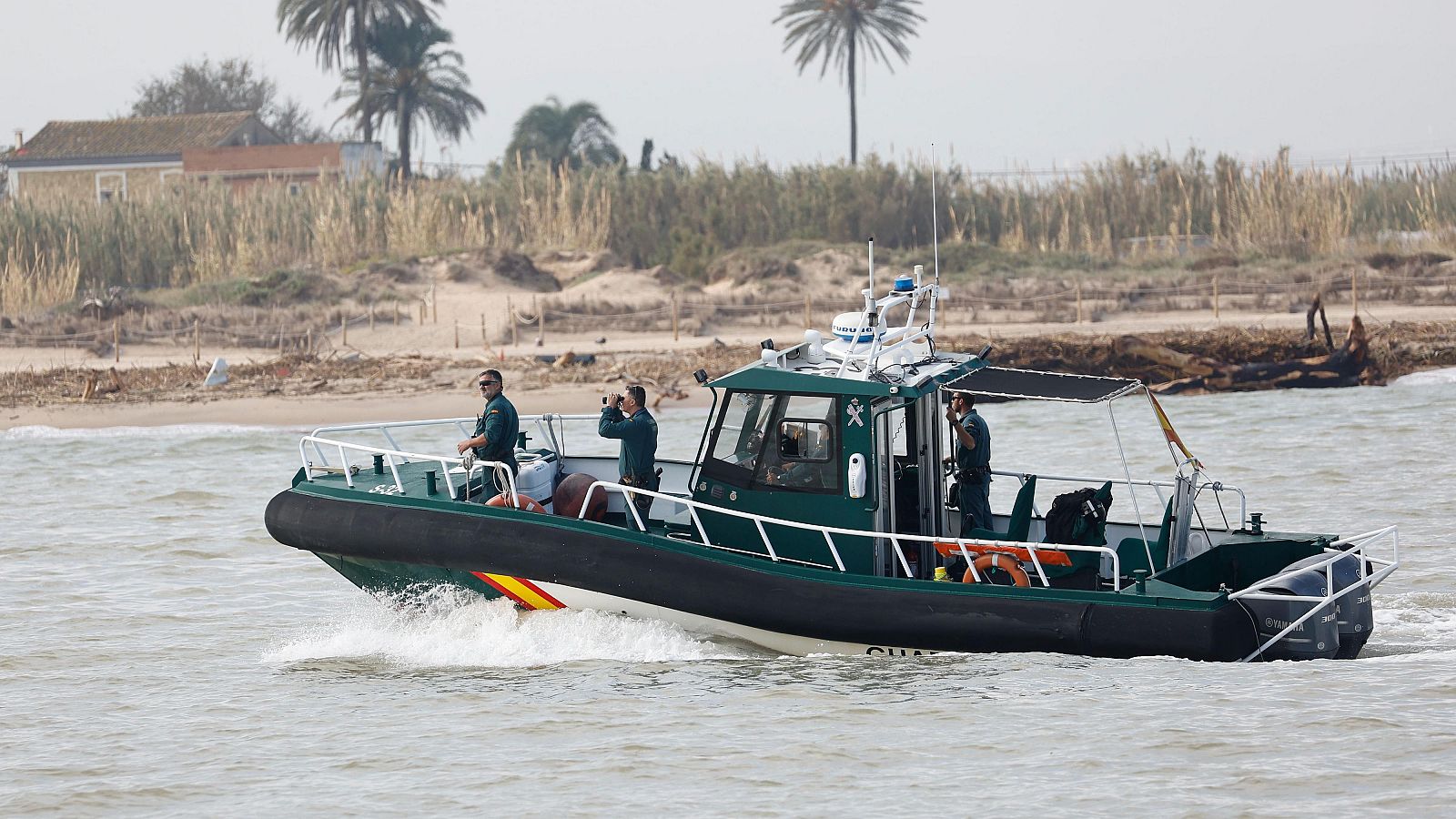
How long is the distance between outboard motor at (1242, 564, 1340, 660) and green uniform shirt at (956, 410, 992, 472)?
187 centimetres

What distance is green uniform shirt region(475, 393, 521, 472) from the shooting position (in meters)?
10.2

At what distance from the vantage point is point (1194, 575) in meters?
9.90

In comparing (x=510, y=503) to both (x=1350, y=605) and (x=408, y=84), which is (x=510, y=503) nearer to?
(x=1350, y=605)

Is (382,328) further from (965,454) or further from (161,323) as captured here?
(965,454)

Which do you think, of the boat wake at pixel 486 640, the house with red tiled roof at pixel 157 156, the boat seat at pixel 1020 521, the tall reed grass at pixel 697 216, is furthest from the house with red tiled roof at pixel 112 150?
the boat seat at pixel 1020 521

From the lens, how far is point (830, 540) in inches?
373

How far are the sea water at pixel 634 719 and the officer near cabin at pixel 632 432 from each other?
0.95 meters

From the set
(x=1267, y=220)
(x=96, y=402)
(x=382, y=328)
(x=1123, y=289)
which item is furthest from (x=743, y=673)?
(x=1267, y=220)

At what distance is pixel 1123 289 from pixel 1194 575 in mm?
20054

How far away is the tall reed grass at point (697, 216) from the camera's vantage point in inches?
1307

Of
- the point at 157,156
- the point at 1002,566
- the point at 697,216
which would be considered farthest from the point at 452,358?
the point at 157,156

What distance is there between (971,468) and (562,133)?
153ft

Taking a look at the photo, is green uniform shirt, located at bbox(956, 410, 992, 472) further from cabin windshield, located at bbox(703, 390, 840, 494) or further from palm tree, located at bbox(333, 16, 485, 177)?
palm tree, located at bbox(333, 16, 485, 177)

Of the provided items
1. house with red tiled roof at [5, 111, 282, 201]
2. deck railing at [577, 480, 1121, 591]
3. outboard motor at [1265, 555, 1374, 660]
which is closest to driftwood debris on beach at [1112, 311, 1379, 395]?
outboard motor at [1265, 555, 1374, 660]
